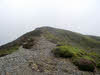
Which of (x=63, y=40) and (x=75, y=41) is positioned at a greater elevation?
(x=63, y=40)

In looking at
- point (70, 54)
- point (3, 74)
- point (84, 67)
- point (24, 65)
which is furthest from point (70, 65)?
point (3, 74)

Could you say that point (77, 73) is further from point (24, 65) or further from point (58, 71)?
point (24, 65)

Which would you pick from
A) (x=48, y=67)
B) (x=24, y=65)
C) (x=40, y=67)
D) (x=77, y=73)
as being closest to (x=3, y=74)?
(x=24, y=65)

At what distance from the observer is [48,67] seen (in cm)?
1711

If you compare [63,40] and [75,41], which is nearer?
[63,40]

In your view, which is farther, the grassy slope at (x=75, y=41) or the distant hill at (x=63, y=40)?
the distant hill at (x=63, y=40)

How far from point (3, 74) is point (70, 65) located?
9.77 meters

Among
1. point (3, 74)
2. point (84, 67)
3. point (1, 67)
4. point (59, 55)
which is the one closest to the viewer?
point (3, 74)

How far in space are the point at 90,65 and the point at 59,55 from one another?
22.2 feet

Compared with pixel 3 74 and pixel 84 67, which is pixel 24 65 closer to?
pixel 3 74

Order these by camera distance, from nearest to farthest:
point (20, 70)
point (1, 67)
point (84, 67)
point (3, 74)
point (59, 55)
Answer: point (3, 74), point (20, 70), point (1, 67), point (84, 67), point (59, 55)

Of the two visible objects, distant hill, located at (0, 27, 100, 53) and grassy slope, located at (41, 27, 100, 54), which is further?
distant hill, located at (0, 27, 100, 53)

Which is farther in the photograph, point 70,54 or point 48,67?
point 70,54

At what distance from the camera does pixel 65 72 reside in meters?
16.2
